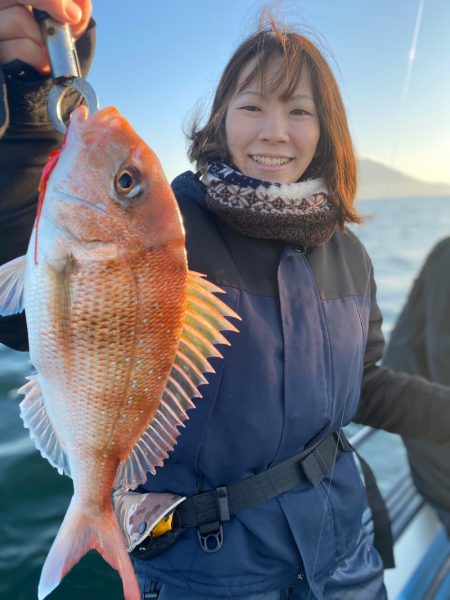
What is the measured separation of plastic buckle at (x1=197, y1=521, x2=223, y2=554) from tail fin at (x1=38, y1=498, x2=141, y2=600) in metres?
0.45

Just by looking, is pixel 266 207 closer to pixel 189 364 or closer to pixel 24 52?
pixel 189 364

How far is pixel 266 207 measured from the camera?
177 centimetres

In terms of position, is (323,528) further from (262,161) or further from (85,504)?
(262,161)

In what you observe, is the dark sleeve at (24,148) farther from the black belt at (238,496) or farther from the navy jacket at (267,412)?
the black belt at (238,496)

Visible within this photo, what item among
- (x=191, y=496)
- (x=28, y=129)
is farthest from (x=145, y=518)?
(x=28, y=129)

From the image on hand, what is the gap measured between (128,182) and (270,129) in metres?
0.90

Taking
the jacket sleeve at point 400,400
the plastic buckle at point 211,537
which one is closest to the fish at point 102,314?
the plastic buckle at point 211,537

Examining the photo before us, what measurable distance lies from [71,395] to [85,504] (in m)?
0.29

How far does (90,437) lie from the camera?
1.20m

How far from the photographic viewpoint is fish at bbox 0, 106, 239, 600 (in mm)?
1102

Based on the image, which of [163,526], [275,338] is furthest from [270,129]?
[163,526]

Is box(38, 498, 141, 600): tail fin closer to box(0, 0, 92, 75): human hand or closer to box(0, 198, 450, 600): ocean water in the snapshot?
box(0, 0, 92, 75): human hand

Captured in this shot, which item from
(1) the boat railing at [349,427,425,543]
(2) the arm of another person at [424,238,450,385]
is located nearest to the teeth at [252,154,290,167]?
(2) the arm of another person at [424,238,450,385]

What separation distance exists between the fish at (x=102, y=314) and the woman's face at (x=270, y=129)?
837 mm
